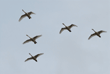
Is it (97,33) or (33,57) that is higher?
(97,33)

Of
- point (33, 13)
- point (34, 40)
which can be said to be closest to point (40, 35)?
point (34, 40)

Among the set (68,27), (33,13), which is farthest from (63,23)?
(33,13)

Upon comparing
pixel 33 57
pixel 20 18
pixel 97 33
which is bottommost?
pixel 33 57

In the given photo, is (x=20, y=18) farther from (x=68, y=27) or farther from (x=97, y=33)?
(x=97, y=33)

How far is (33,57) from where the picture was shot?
173 m

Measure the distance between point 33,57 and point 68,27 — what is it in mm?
27129

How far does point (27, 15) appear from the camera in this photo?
178 m

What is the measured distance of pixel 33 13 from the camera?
17788cm

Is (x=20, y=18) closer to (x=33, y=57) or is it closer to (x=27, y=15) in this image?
(x=27, y=15)

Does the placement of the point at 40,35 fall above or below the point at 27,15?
below

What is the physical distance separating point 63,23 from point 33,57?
27340 millimetres

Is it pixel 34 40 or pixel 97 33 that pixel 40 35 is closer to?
pixel 34 40

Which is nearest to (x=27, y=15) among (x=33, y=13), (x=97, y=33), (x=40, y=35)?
(x=33, y=13)

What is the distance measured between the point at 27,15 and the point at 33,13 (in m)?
3.92
